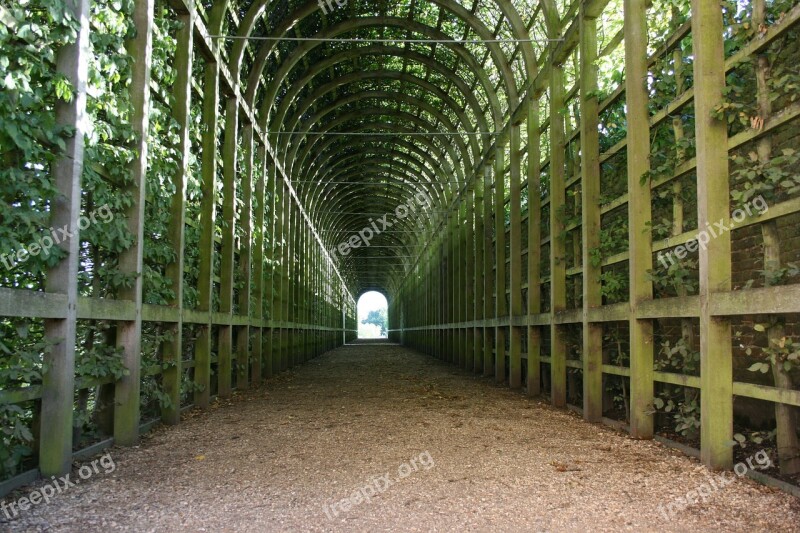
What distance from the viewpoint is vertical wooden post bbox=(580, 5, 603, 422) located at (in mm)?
5980

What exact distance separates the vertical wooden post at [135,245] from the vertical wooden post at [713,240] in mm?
4038

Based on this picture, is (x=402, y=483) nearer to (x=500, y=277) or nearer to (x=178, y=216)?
(x=178, y=216)

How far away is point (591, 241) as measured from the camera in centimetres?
607

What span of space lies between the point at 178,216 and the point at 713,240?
455cm

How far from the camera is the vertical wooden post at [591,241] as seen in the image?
5.98 m

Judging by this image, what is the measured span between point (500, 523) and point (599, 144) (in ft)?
14.6

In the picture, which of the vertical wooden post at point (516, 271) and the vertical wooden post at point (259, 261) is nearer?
the vertical wooden post at point (516, 271)

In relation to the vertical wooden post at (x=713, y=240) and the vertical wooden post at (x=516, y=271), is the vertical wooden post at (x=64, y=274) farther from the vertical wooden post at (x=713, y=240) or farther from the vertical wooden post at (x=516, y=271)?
the vertical wooden post at (x=516, y=271)

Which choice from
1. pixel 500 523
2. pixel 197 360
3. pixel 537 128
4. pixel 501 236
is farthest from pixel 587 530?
pixel 501 236

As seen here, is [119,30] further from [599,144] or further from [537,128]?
[537,128]
